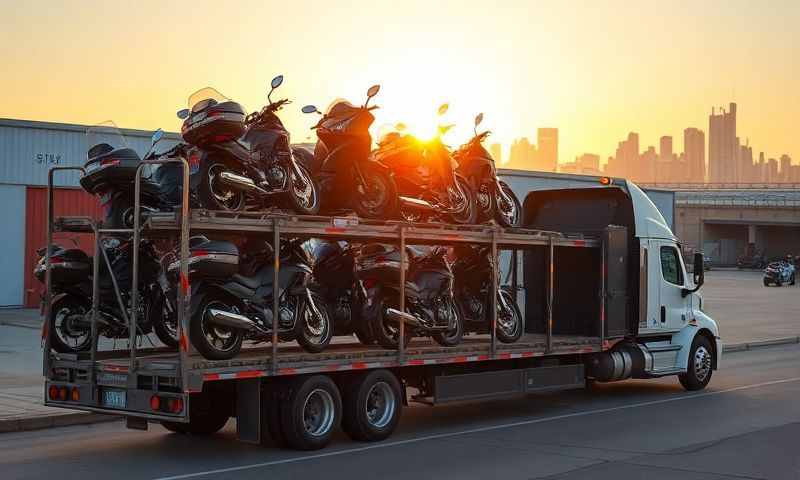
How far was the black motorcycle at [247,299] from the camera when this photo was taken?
32.7 feet

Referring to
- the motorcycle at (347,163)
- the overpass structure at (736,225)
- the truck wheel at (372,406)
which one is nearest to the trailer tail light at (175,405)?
the truck wheel at (372,406)

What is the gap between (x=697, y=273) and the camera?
16359 millimetres

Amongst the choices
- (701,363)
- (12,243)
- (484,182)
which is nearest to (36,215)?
(12,243)

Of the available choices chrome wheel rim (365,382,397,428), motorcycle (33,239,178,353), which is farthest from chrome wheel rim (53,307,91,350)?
chrome wheel rim (365,382,397,428)

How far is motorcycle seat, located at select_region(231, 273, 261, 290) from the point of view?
10.4 m

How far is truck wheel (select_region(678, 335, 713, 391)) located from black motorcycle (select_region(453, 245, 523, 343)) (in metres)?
3.45

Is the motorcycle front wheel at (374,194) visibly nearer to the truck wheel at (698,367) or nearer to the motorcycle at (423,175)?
the motorcycle at (423,175)

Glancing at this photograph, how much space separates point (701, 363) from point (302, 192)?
7435 mm

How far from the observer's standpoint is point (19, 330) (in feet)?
77.8

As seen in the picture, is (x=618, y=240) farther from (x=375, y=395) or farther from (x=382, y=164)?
(x=375, y=395)

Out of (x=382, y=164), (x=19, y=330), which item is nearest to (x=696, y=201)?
(x=19, y=330)

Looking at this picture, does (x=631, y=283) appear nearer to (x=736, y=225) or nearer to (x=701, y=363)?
(x=701, y=363)

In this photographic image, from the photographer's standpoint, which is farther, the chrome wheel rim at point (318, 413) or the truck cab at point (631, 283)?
the truck cab at point (631, 283)

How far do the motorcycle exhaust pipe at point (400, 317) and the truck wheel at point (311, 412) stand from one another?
4.32 ft
